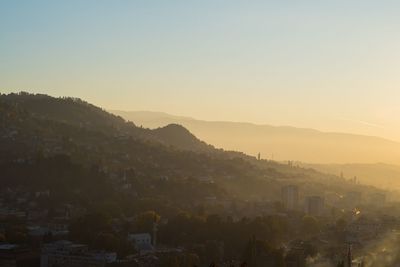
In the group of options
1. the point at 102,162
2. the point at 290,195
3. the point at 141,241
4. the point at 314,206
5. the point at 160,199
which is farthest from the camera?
the point at 290,195

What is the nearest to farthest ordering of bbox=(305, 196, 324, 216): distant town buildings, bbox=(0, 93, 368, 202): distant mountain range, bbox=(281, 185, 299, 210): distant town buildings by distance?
bbox=(0, 93, 368, 202): distant mountain range, bbox=(305, 196, 324, 216): distant town buildings, bbox=(281, 185, 299, 210): distant town buildings

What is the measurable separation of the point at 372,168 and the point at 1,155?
128786 mm

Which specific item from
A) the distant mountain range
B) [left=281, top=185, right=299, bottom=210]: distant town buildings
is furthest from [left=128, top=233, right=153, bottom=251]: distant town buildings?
[left=281, top=185, right=299, bottom=210]: distant town buildings

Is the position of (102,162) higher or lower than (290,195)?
higher

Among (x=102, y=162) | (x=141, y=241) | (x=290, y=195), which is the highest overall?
(x=102, y=162)

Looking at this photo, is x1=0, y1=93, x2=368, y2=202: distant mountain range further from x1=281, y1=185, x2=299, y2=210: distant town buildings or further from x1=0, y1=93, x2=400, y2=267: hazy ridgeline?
x1=281, y1=185, x2=299, y2=210: distant town buildings

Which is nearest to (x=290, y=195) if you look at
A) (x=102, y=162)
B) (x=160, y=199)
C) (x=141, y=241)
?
(x=102, y=162)

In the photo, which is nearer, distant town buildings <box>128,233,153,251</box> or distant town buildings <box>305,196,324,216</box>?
distant town buildings <box>128,233,153,251</box>

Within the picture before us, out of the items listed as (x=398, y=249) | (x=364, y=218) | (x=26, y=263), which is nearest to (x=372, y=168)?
(x=364, y=218)

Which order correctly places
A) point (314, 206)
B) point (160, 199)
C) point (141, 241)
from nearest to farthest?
point (141, 241)
point (160, 199)
point (314, 206)

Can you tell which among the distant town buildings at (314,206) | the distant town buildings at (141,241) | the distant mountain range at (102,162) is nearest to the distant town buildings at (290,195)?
the distant mountain range at (102,162)

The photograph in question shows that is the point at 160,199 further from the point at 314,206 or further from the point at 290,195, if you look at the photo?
the point at 290,195

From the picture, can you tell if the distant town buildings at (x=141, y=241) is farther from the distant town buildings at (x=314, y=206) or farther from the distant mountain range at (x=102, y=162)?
the distant town buildings at (x=314, y=206)

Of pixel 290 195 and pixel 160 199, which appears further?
pixel 290 195
